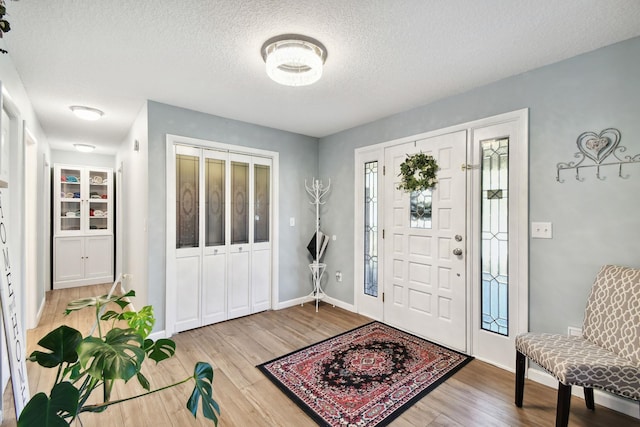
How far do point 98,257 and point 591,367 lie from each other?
22.6ft

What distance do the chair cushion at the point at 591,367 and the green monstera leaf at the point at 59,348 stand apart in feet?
7.90

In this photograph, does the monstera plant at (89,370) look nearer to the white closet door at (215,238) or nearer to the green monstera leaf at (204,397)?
the green monstera leaf at (204,397)

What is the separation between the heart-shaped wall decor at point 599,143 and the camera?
6.72ft

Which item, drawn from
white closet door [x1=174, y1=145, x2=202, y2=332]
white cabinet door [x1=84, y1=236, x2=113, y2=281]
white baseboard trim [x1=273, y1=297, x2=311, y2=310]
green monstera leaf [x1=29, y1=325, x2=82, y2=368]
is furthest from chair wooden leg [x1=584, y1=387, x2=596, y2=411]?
white cabinet door [x1=84, y1=236, x2=113, y2=281]

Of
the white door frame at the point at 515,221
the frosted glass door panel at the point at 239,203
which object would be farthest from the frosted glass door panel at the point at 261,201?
the white door frame at the point at 515,221

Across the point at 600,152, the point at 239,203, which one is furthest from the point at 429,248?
the point at 239,203

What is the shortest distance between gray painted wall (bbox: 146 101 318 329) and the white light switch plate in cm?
283

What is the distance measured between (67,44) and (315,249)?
3292 millimetres

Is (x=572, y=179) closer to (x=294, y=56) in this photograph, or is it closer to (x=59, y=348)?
(x=294, y=56)

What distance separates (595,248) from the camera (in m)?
2.12

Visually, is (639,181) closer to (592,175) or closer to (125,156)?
(592,175)

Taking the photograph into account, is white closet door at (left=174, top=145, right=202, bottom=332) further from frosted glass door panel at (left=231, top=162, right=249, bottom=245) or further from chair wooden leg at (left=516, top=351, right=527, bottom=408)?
chair wooden leg at (left=516, top=351, right=527, bottom=408)

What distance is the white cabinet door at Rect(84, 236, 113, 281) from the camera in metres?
5.43

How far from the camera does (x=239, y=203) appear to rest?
3.83 m
